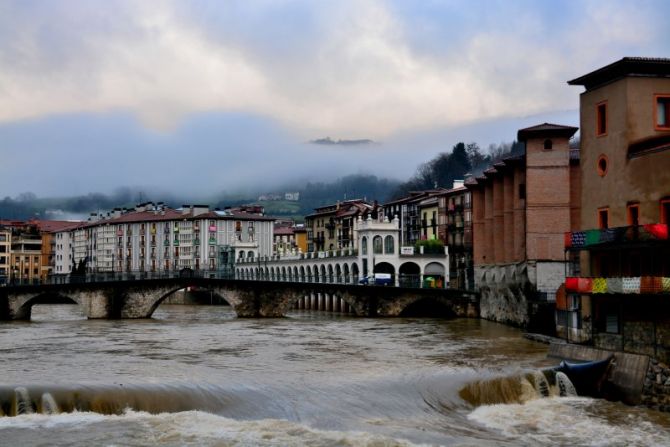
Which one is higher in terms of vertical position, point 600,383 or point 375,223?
point 375,223

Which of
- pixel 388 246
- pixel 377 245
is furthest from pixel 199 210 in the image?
pixel 388 246

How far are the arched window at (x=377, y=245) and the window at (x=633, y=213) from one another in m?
66.3

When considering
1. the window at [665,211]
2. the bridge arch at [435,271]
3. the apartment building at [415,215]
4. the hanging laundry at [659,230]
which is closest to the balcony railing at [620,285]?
the hanging laundry at [659,230]

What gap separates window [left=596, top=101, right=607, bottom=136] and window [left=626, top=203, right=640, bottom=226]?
468 cm

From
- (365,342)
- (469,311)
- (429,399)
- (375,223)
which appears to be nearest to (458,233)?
(375,223)

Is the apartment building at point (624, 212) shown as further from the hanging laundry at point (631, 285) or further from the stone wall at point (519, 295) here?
the stone wall at point (519, 295)

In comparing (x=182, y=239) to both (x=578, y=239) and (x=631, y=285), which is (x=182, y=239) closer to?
(x=578, y=239)

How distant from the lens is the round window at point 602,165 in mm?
45812

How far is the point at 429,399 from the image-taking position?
35.3m

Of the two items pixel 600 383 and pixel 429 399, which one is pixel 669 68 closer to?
pixel 600 383

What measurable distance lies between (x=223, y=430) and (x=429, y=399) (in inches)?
354

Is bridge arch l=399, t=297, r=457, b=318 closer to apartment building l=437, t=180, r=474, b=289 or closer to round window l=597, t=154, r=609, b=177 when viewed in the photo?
apartment building l=437, t=180, r=474, b=289

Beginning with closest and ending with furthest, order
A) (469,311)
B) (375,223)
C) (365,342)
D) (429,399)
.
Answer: (429,399), (365,342), (469,311), (375,223)

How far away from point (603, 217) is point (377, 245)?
64.1m
